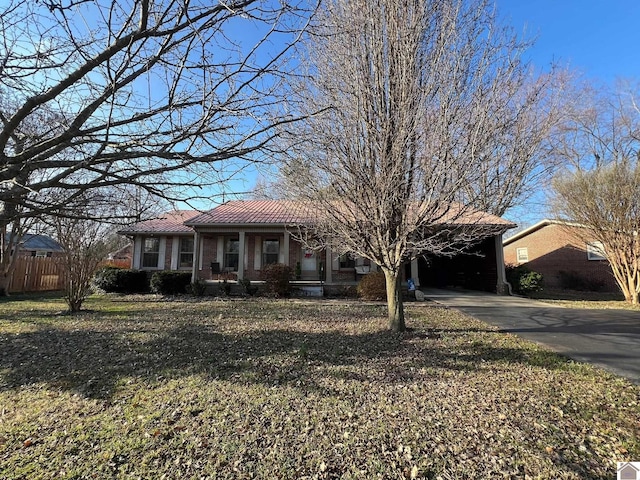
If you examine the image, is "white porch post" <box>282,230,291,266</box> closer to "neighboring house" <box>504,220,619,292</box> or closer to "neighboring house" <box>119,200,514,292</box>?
"neighboring house" <box>119,200,514,292</box>

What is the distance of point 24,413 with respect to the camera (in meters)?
3.32

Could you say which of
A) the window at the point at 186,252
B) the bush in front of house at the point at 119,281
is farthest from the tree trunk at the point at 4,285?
the window at the point at 186,252

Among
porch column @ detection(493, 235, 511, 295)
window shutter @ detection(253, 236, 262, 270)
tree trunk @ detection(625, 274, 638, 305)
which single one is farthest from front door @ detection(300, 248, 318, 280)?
tree trunk @ detection(625, 274, 638, 305)

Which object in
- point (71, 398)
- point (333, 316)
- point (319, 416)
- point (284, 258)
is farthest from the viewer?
point (284, 258)

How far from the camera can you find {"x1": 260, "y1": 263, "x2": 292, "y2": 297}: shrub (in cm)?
1228

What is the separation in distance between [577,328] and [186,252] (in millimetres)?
16323

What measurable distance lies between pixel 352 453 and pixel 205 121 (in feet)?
9.66

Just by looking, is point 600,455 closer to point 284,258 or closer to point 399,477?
point 399,477

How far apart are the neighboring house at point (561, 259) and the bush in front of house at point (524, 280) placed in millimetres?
2713

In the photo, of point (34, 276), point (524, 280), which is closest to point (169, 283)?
point (34, 276)

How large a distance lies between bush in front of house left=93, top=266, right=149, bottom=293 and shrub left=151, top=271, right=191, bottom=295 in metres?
1.15

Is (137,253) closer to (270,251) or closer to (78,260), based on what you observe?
(270,251)

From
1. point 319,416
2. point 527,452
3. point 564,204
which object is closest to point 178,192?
point 319,416

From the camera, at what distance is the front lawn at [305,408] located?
→ 8.11ft
